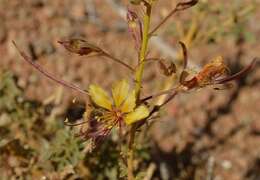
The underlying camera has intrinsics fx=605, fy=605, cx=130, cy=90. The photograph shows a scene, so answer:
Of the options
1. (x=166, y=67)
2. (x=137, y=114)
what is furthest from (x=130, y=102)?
(x=166, y=67)

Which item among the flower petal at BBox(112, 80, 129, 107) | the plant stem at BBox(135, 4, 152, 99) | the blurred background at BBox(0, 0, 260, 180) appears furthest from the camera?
the blurred background at BBox(0, 0, 260, 180)

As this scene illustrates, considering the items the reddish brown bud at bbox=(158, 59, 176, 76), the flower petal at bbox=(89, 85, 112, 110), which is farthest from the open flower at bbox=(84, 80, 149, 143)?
the reddish brown bud at bbox=(158, 59, 176, 76)

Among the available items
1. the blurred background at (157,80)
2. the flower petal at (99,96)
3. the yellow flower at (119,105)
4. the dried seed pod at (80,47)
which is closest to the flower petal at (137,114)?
the yellow flower at (119,105)

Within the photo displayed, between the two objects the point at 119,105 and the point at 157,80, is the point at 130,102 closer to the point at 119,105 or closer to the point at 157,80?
the point at 119,105

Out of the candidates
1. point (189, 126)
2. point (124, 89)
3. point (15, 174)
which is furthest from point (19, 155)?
point (189, 126)

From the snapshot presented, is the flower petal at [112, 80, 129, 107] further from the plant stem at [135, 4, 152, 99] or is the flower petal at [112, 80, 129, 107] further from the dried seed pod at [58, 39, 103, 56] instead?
the dried seed pod at [58, 39, 103, 56]

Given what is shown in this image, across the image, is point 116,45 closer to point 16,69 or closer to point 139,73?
point 16,69

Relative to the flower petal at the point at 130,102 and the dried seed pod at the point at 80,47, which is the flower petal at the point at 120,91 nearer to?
the flower petal at the point at 130,102
